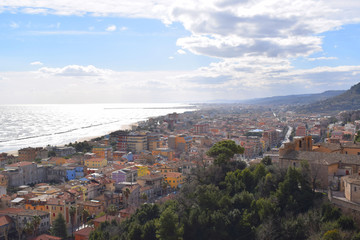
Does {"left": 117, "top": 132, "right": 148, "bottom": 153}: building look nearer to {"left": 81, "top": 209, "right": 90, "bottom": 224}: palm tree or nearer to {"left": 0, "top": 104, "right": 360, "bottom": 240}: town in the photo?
{"left": 0, "top": 104, "right": 360, "bottom": 240}: town

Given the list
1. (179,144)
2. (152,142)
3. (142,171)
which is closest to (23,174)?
(142,171)

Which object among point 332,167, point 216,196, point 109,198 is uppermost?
A: point 332,167

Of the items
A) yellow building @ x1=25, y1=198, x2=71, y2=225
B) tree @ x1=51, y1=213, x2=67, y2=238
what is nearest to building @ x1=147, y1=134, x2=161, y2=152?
yellow building @ x1=25, y1=198, x2=71, y2=225

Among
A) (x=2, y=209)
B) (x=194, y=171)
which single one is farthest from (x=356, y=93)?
(x=2, y=209)

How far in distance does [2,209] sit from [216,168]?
1788cm

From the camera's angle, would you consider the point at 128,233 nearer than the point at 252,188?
Yes

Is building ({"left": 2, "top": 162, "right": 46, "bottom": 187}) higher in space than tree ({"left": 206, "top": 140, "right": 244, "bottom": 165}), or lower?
lower

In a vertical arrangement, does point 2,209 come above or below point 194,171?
below

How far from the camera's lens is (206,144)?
67938mm

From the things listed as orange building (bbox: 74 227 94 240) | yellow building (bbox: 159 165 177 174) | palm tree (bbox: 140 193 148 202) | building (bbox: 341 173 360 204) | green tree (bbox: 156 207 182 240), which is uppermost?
building (bbox: 341 173 360 204)

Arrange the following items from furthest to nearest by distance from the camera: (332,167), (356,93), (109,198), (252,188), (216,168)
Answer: (356,93) → (109,198) → (216,168) → (252,188) → (332,167)

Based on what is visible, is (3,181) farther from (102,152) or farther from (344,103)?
(344,103)

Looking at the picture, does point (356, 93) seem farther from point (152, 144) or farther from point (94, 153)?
point (94, 153)

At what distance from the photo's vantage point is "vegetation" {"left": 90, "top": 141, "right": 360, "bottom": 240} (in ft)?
59.3
